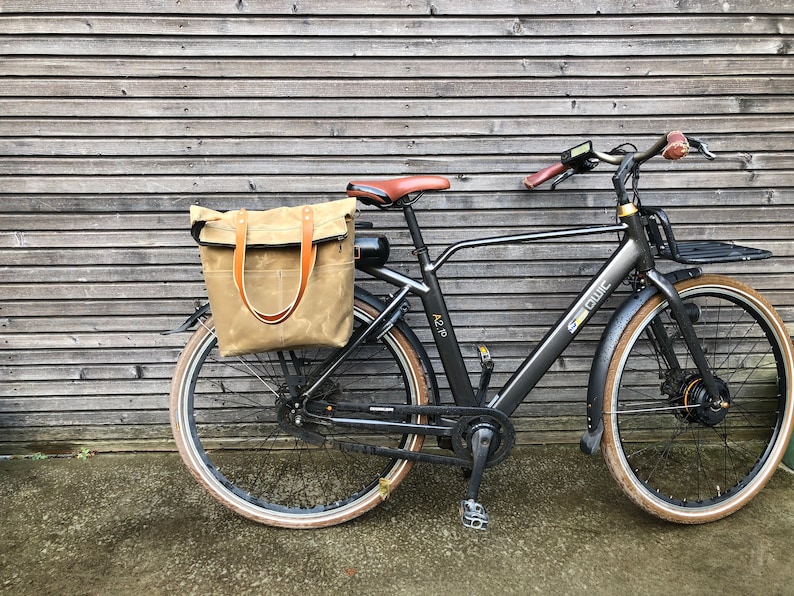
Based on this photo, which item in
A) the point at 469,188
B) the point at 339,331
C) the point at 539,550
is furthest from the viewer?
the point at 469,188

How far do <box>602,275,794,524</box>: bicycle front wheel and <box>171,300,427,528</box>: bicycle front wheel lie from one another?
1.10 m

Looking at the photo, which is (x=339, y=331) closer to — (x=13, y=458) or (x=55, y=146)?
(x=55, y=146)

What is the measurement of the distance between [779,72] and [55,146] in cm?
374

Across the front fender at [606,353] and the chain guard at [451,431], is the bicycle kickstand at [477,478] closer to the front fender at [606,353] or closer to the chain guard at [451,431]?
the chain guard at [451,431]

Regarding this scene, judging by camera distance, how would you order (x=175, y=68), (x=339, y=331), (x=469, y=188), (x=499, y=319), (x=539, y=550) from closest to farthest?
(x=339, y=331), (x=539, y=550), (x=175, y=68), (x=469, y=188), (x=499, y=319)

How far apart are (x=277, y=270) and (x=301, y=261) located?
11cm

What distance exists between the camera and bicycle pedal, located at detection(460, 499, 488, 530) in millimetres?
2139

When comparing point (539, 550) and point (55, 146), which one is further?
point (55, 146)

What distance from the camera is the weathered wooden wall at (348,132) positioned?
245 centimetres

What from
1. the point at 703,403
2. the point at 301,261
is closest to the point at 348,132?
the point at 301,261

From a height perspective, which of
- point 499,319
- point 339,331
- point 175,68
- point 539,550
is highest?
point 175,68

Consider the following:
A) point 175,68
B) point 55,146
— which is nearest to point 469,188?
point 175,68

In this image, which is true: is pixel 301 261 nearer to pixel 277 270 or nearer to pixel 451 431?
pixel 277 270

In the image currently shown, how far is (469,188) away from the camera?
8.68 feet
